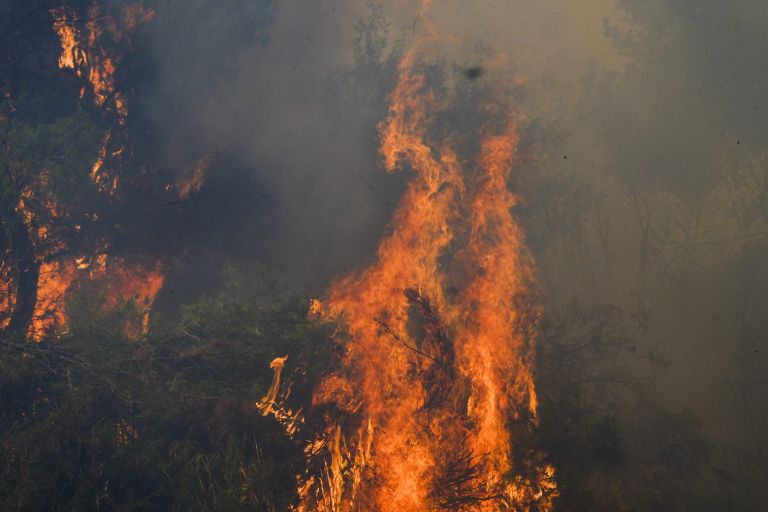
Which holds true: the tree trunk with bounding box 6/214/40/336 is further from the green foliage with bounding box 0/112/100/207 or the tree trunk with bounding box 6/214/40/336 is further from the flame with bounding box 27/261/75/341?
the green foliage with bounding box 0/112/100/207

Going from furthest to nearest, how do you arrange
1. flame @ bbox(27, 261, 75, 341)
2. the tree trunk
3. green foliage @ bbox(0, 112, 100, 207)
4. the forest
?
flame @ bbox(27, 261, 75, 341)
the tree trunk
green foliage @ bbox(0, 112, 100, 207)
the forest

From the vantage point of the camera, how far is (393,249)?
33.8ft

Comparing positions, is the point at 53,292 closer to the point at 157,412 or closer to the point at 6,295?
the point at 6,295

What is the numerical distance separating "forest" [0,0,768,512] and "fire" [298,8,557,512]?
0.05m

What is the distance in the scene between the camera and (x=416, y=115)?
37.5 ft

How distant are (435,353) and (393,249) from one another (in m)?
2.44

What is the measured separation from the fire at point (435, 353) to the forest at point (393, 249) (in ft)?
0.18

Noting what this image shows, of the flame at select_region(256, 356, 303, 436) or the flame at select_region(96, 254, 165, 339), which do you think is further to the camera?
the flame at select_region(96, 254, 165, 339)

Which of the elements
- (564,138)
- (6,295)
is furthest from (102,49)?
(564,138)

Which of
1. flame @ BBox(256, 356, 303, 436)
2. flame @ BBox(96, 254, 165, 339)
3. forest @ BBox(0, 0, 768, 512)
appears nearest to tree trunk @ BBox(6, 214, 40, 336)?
forest @ BBox(0, 0, 768, 512)

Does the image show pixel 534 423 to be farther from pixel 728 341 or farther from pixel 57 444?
pixel 57 444

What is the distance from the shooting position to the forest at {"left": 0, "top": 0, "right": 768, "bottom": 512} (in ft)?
28.5

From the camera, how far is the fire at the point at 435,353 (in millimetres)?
8703

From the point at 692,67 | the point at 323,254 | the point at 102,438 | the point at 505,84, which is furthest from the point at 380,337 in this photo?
the point at 692,67
